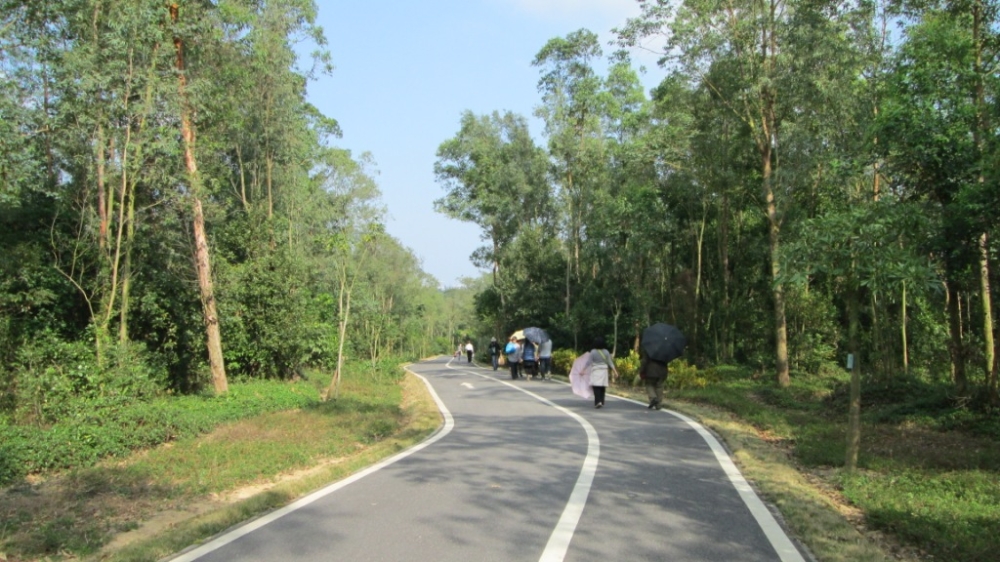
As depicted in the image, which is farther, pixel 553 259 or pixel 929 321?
pixel 553 259

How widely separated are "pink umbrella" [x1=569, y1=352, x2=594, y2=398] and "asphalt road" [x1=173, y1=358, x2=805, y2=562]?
450 cm

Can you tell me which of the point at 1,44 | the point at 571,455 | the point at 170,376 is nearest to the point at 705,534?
the point at 571,455

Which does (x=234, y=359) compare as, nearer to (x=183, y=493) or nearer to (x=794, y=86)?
(x=183, y=493)

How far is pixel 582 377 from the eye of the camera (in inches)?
637

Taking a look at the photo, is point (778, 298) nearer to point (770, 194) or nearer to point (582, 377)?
point (770, 194)

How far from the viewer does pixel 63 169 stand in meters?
16.1

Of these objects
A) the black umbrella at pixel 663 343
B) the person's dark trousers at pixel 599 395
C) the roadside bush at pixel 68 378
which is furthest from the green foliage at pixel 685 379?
the roadside bush at pixel 68 378

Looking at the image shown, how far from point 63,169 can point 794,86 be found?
18.3 m

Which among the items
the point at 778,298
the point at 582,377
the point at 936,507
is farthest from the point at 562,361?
the point at 936,507

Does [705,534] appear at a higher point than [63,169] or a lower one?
lower

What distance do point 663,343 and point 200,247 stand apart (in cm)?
1106

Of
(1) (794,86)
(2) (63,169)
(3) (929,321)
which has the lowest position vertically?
(3) (929,321)

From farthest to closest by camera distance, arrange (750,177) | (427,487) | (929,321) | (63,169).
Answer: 1. (750,177)
2. (929,321)
3. (63,169)
4. (427,487)

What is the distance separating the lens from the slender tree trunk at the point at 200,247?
15961 mm
